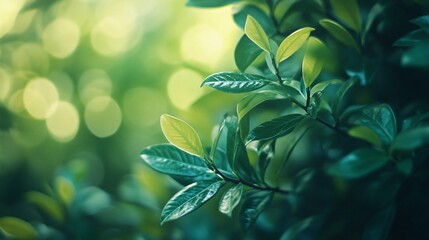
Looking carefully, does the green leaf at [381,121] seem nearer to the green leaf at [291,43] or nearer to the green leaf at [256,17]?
the green leaf at [291,43]

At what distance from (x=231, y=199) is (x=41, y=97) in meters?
1.54

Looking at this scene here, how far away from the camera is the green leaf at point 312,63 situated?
682mm

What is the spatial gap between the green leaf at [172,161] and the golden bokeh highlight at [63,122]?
122 centimetres

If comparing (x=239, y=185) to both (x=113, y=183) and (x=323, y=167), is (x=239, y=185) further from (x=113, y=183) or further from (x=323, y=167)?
(x=113, y=183)

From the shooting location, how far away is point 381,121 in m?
0.67

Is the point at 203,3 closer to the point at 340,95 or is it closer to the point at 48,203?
the point at 340,95

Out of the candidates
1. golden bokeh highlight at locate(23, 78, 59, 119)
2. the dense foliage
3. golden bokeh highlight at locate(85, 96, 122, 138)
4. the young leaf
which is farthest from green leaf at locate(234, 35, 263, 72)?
golden bokeh highlight at locate(23, 78, 59, 119)

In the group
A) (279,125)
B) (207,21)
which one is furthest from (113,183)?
(279,125)

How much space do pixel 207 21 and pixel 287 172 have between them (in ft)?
4.11

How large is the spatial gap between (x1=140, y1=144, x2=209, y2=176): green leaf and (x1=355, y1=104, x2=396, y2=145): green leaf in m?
0.29

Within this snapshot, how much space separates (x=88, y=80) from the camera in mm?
1967

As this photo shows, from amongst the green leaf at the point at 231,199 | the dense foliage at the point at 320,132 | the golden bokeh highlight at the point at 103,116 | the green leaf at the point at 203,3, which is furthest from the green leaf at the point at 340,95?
the golden bokeh highlight at the point at 103,116

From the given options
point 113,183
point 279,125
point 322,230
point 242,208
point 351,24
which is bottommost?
point 113,183

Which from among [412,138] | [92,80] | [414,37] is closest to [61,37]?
[92,80]
